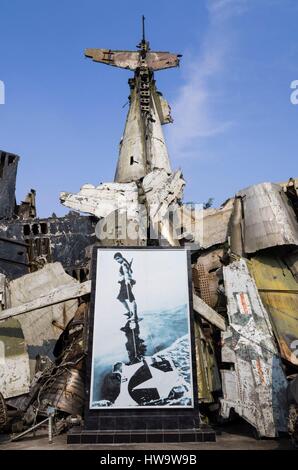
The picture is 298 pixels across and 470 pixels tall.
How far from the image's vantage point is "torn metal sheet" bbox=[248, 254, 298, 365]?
1634cm

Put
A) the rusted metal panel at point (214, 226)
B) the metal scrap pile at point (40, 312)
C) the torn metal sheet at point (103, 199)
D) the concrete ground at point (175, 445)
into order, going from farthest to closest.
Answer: the torn metal sheet at point (103, 199), the rusted metal panel at point (214, 226), the metal scrap pile at point (40, 312), the concrete ground at point (175, 445)

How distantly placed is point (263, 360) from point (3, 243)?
669 inches

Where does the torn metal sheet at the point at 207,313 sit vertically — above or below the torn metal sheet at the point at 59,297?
below

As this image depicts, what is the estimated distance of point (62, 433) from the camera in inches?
517

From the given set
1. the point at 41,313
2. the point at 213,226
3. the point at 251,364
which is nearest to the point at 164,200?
the point at 213,226

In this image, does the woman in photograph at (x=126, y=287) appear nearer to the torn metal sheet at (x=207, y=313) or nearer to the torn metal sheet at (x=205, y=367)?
the torn metal sheet at (x=207, y=313)

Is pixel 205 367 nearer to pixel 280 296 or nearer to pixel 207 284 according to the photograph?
pixel 207 284

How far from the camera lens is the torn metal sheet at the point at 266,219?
66.4 ft

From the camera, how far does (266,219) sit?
20922mm

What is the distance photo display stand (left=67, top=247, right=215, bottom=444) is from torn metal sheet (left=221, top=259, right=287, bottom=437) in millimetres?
1958

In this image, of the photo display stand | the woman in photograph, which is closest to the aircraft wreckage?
the photo display stand

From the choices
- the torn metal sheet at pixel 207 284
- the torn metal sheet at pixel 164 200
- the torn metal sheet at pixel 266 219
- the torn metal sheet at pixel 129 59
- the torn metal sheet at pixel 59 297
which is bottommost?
the torn metal sheet at pixel 59 297

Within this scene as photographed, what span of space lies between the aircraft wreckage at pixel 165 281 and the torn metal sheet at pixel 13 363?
1.6 inches

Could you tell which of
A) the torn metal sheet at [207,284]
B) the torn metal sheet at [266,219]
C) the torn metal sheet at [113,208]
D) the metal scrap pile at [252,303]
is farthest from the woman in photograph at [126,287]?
the torn metal sheet at [266,219]
